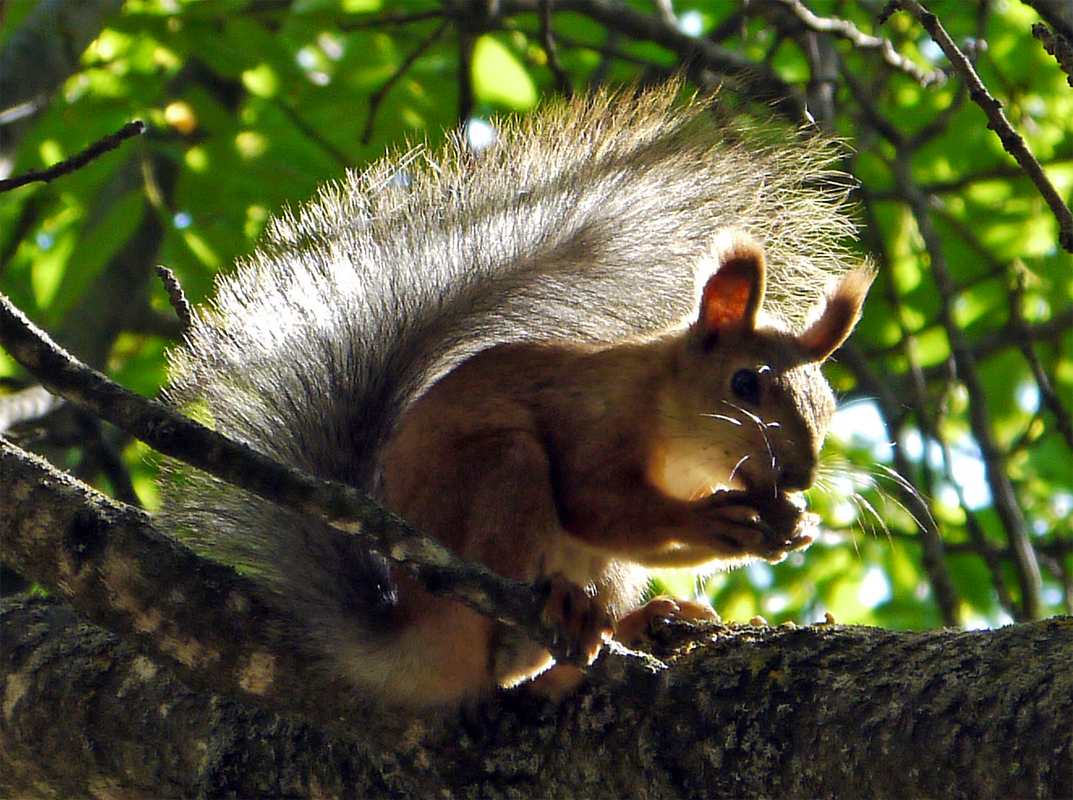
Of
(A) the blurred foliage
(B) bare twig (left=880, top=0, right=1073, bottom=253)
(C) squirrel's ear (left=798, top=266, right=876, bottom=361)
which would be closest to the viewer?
(B) bare twig (left=880, top=0, right=1073, bottom=253)

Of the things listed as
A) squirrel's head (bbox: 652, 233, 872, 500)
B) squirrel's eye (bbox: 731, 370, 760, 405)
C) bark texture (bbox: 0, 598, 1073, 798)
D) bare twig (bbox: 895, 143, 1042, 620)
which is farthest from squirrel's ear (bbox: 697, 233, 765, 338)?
bare twig (bbox: 895, 143, 1042, 620)

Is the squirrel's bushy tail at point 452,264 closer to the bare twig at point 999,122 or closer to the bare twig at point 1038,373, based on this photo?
the bare twig at point 999,122

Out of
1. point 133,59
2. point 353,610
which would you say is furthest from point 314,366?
point 133,59

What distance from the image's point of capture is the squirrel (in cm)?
196

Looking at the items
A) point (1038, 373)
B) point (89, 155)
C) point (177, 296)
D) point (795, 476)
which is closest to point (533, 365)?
point (795, 476)

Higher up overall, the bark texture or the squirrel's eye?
the squirrel's eye

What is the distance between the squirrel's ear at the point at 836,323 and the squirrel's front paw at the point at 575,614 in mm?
875

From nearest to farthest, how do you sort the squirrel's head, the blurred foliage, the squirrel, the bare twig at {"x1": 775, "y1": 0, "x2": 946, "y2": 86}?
the squirrel
the squirrel's head
the bare twig at {"x1": 775, "y1": 0, "x2": 946, "y2": 86}
the blurred foliage

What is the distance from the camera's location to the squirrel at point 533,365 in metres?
1.96

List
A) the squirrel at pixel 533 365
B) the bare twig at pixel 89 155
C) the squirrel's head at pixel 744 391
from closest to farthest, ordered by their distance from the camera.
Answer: the bare twig at pixel 89 155
the squirrel at pixel 533 365
the squirrel's head at pixel 744 391

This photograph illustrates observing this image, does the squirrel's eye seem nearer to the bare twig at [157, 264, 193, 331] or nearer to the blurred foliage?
the blurred foliage

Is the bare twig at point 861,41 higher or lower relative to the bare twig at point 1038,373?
higher

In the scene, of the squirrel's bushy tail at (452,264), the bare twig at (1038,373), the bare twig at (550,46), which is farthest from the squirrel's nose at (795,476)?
the bare twig at (550,46)

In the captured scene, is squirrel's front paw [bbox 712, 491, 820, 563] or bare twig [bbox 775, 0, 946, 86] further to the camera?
bare twig [bbox 775, 0, 946, 86]
